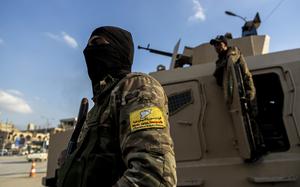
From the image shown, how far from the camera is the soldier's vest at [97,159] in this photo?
1273 mm

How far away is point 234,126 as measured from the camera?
2.84 m

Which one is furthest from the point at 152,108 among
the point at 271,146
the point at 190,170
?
the point at 271,146

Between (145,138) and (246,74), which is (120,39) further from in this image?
(246,74)

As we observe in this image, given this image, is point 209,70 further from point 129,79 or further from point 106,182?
point 106,182

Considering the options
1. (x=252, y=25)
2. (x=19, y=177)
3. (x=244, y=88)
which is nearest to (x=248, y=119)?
(x=244, y=88)

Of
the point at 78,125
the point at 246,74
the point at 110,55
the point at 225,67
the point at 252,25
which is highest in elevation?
the point at 252,25

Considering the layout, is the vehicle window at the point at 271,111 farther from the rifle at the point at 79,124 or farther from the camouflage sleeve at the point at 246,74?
the rifle at the point at 79,124

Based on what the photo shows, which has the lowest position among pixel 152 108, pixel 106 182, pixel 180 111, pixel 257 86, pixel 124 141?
pixel 106 182

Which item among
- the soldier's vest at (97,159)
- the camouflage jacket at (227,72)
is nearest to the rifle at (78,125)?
the soldier's vest at (97,159)

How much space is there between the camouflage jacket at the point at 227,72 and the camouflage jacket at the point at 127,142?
163cm

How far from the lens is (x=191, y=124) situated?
309 centimetres

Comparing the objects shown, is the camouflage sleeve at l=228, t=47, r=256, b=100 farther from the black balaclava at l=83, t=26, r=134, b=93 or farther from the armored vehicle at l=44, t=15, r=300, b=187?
the black balaclava at l=83, t=26, r=134, b=93

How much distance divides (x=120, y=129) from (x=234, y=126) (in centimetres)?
175

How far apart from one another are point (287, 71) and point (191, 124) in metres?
0.95
